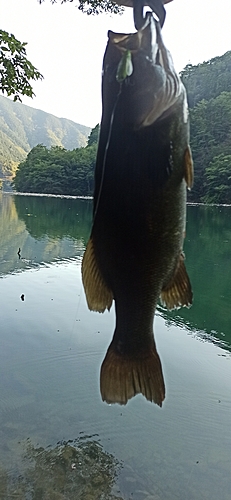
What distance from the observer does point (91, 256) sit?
169cm

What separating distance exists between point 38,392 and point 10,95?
5.22 metres

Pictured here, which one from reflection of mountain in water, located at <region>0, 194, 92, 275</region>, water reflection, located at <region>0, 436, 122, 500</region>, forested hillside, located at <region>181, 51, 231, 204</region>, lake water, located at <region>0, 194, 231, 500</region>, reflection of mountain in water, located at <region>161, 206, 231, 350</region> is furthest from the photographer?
forested hillside, located at <region>181, 51, 231, 204</region>

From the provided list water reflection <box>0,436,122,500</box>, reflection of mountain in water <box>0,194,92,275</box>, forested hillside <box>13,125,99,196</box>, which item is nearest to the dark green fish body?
water reflection <box>0,436,122,500</box>

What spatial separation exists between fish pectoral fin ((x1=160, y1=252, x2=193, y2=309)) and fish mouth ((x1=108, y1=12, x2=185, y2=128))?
1.90 ft

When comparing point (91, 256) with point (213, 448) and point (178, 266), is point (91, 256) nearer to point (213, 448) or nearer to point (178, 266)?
point (178, 266)

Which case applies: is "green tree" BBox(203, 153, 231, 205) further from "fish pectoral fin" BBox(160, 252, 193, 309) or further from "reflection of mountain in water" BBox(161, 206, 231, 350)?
"fish pectoral fin" BBox(160, 252, 193, 309)

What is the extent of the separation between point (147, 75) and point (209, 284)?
664 inches

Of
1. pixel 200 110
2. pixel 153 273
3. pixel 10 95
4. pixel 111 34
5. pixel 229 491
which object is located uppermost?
pixel 200 110

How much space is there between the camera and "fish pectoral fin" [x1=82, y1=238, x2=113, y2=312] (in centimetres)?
170

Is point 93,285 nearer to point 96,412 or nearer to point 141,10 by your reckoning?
point 141,10

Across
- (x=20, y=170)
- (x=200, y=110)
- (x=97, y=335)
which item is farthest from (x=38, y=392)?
(x=20, y=170)

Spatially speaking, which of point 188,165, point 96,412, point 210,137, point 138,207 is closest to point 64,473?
point 96,412

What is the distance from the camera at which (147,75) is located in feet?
4.75

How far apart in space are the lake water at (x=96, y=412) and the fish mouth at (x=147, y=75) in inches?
220
